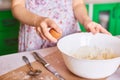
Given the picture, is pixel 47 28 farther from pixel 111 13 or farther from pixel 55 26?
pixel 111 13

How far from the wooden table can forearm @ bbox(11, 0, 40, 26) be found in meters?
0.12

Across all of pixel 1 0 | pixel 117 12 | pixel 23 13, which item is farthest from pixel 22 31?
pixel 117 12

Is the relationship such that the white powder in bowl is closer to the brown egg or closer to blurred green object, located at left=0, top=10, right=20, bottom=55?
the brown egg

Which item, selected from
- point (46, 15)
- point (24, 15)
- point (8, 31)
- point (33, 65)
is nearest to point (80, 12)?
point (46, 15)

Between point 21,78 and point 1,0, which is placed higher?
point 1,0

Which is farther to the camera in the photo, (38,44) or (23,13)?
(38,44)

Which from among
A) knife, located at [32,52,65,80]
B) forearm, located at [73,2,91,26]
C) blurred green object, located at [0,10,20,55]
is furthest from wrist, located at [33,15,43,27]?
blurred green object, located at [0,10,20,55]

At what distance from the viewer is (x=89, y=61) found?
66cm

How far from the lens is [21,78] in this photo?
724 millimetres

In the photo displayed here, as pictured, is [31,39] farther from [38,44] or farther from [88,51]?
[88,51]

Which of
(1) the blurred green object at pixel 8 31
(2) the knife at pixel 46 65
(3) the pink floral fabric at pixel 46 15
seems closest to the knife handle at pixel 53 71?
(2) the knife at pixel 46 65

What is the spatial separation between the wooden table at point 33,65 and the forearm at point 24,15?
0.12 metres

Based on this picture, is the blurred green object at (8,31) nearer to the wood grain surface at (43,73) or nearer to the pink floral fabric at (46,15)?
the pink floral fabric at (46,15)

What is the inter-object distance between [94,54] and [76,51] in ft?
0.24
